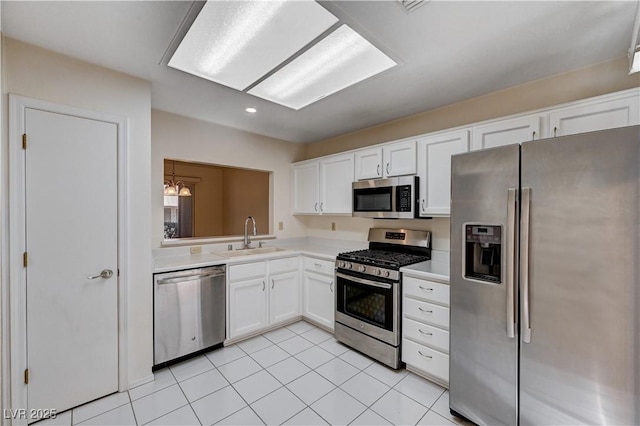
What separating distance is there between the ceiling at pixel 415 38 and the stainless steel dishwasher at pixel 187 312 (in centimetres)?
167

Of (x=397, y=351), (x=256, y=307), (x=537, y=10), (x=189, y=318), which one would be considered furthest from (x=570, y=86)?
(x=189, y=318)

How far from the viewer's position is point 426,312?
2217 millimetres

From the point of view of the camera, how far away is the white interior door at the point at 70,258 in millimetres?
1791

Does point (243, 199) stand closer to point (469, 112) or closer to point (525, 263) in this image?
point (469, 112)

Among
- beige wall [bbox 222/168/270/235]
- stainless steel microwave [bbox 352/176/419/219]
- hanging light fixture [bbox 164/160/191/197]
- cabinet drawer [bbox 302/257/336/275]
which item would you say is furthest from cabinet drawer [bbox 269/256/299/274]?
hanging light fixture [bbox 164/160/191/197]

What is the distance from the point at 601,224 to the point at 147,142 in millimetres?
2961

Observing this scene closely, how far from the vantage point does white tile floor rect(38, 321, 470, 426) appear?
6.04ft

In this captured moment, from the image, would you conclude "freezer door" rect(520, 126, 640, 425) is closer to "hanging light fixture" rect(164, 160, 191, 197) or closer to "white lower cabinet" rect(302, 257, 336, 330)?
"white lower cabinet" rect(302, 257, 336, 330)

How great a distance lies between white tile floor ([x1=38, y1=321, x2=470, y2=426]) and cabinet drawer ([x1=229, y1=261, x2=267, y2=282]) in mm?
735

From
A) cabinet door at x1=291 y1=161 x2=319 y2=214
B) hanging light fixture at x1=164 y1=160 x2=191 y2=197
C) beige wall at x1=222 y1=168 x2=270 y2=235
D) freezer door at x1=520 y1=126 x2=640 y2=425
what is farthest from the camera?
beige wall at x1=222 y1=168 x2=270 y2=235

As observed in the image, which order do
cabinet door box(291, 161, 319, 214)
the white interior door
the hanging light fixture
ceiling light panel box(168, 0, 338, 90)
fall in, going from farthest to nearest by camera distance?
the hanging light fixture, cabinet door box(291, 161, 319, 214), the white interior door, ceiling light panel box(168, 0, 338, 90)

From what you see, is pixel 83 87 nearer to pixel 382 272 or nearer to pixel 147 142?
pixel 147 142

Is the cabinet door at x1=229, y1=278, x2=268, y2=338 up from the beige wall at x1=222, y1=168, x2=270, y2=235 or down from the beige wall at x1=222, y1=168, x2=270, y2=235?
down

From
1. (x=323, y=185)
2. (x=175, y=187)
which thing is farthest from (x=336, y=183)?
(x=175, y=187)
